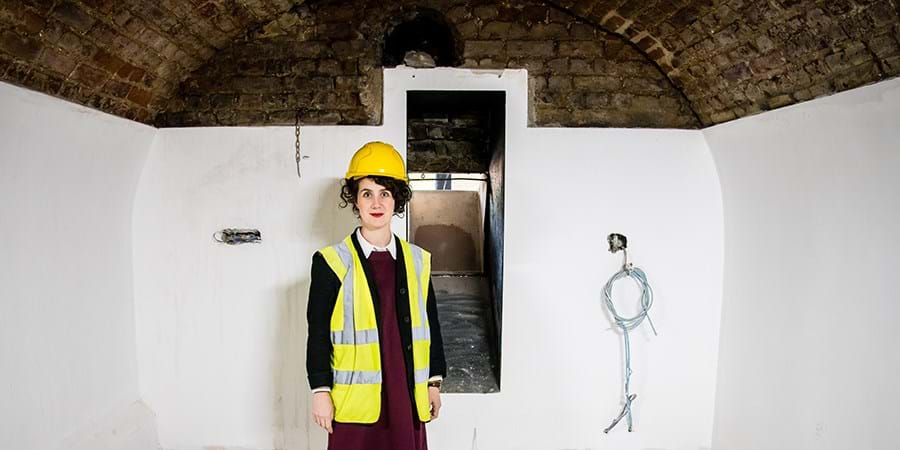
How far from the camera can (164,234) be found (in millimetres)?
2457

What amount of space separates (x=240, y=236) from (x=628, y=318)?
218 centimetres

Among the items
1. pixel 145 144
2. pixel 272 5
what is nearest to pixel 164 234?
pixel 145 144

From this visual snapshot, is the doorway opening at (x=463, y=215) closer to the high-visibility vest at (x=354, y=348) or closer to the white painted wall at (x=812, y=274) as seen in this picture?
the high-visibility vest at (x=354, y=348)

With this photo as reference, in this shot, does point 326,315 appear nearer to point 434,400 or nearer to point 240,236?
point 434,400

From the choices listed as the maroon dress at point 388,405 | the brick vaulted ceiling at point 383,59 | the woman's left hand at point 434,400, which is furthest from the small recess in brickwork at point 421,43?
the woman's left hand at point 434,400

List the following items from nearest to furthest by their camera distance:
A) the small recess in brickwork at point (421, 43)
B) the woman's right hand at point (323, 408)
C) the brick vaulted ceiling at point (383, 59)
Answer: the woman's right hand at point (323, 408), the brick vaulted ceiling at point (383, 59), the small recess in brickwork at point (421, 43)

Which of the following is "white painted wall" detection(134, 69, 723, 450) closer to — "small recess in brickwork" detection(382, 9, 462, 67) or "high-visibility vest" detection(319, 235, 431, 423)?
"small recess in brickwork" detection(382, 9, 462, 67)

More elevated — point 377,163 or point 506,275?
point 377,163

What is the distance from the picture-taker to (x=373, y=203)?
1.65 m

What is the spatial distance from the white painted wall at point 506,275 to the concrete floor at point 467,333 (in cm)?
13

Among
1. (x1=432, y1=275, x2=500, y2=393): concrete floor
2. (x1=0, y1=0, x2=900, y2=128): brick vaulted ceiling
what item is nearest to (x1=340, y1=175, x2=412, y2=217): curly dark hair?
(x1=0, y1=0, x2=900, y2=128): brick vaulted ceiling

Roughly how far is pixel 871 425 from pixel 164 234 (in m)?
3.27

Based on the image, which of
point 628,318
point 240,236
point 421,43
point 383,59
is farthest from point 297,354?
point 421,43

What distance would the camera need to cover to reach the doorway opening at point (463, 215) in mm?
2621
